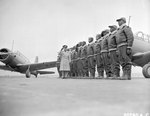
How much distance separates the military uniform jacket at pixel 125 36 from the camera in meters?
3.54

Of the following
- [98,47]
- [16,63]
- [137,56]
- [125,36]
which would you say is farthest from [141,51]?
[16,63]

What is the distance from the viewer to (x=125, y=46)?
141 inches

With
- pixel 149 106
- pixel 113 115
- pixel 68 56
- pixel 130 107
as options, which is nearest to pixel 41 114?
pixel 113 115

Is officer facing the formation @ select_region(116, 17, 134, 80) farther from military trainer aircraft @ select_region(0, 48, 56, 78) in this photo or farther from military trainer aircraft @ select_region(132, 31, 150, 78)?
military trainer aircraft @ select_region(0, 48, 56, 78)

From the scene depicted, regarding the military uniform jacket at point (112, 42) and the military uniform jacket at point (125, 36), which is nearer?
the military uniform jacket at point (125, 36)

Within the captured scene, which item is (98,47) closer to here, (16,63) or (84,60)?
(84,60)

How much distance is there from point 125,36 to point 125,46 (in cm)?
21

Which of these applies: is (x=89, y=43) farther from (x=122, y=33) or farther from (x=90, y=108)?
(x=90, y=108)

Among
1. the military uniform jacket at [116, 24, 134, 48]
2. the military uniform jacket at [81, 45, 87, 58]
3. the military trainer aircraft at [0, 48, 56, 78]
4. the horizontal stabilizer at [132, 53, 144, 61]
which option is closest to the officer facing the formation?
the military uniform jacket at [116, 24, 134, 48]

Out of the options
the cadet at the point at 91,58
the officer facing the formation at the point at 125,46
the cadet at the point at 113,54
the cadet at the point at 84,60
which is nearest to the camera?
the officer facing the formation at the point at 125,46

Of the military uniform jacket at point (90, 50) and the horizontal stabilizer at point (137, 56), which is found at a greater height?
the military uniform jacket at point (90, 50)

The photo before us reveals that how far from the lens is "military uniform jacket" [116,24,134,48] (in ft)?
11.6

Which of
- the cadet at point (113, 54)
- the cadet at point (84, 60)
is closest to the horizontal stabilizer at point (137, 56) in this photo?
the cadet at point (113, 54)

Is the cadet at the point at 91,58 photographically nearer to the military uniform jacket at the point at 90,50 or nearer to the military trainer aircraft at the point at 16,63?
the military uniform jacket at the point at 90,50
